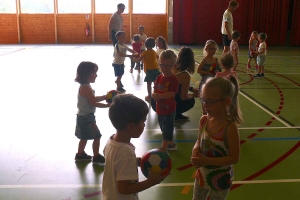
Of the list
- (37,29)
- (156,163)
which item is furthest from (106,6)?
(156,163)

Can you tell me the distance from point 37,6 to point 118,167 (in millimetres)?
20407

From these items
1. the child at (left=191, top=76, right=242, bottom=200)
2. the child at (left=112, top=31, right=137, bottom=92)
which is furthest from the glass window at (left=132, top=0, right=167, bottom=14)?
the child at (left=191, top=76, right=242, bottom=200)

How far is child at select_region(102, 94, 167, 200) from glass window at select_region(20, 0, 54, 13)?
2002 centimetres

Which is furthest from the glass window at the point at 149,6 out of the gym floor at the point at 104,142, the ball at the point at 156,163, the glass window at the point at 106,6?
the ball at the point at 156,163

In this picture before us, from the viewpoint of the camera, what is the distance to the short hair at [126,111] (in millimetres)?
2076

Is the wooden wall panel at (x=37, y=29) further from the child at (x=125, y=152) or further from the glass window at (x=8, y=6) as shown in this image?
the child at (x=125, y=152)

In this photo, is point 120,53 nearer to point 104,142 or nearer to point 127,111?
point 104,142

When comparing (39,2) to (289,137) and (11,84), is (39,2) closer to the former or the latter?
(11,84)

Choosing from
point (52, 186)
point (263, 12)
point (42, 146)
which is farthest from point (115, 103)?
point (263, 12)

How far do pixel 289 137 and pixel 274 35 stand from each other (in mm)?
15471

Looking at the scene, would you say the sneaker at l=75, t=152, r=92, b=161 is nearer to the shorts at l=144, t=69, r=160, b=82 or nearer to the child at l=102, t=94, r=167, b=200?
the child at l=102, t=94, r=167, b=200

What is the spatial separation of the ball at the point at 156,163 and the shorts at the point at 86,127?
2160 millimetres

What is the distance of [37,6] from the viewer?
20828 mm

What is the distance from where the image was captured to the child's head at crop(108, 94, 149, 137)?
2076mm
